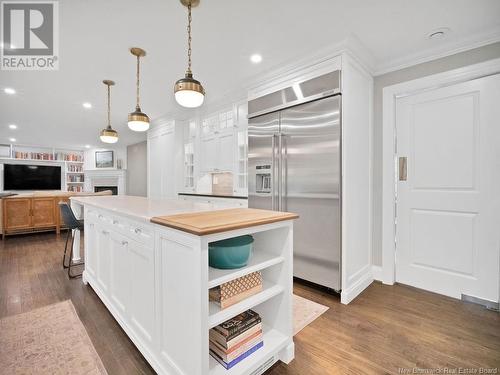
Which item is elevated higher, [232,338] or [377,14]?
[377,14]

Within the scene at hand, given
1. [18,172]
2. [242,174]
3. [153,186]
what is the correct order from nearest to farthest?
[242,174]
[153,186]
[18,172]

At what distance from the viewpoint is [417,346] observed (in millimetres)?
1627

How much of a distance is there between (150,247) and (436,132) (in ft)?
9.10

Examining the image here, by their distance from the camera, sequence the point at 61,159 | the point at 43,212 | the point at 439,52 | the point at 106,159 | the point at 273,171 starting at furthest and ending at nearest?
the point at 106,159 < the point at 61,159 < the point at 43,212 < the point at 273,171 < the point at 439,52

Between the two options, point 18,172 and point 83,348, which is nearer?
point 83,348

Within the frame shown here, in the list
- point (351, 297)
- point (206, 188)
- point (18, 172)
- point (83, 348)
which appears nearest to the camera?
point (83, 348)

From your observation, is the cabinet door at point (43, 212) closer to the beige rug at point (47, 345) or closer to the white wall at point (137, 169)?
the white wall at point (137, 169)

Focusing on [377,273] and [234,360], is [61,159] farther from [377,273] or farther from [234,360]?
[377,273]

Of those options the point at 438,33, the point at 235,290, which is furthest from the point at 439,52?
the point at 235,290

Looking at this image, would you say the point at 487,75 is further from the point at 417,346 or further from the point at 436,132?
the point at 417,346

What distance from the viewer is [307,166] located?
8.14ft

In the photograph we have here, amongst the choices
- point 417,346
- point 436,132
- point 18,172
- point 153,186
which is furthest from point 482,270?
point 18,172

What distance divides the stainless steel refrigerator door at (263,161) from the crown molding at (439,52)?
1.30 meters

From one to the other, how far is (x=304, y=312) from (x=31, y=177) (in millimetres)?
9385
